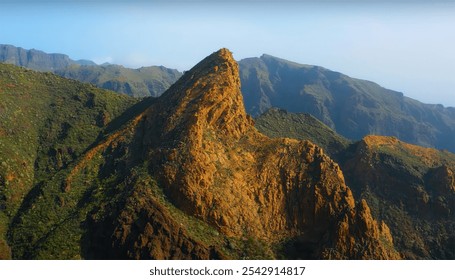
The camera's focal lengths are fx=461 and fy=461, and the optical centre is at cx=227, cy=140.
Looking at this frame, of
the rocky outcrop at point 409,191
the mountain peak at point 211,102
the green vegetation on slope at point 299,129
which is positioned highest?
the mountain peak at point 211,102

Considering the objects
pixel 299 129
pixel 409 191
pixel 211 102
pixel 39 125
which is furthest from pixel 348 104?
pixel 39 125

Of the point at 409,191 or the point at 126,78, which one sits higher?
the point at 126,78

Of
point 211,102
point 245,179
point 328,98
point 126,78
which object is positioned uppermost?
point 126,78

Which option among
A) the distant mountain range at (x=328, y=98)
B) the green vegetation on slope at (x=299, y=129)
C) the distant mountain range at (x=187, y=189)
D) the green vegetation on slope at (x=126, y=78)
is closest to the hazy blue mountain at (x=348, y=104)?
the distant mountain range at (x=328, y=98)

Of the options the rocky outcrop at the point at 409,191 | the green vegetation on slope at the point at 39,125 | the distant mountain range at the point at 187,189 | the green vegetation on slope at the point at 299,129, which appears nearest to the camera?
the distant mountain range at the point at 187,189

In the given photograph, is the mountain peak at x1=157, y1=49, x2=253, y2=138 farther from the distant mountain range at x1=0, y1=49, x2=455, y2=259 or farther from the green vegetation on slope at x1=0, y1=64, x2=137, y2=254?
the green vegetation on slope at x1=0, y1=64, x2=137, y2=254

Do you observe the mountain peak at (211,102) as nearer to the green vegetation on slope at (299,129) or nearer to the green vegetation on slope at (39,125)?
the green vegetation on slope at (39,125)

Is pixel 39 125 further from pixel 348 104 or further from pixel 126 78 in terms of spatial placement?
pixel 126 78
